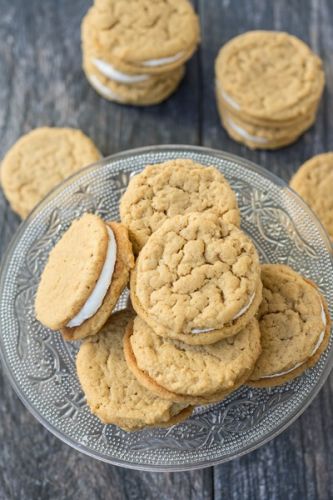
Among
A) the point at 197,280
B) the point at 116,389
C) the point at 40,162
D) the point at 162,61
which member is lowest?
the point at 116,389

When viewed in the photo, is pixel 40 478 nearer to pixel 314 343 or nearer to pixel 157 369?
pixel 157 369

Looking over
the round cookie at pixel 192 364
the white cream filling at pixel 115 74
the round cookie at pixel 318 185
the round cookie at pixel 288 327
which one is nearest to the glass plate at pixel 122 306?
the round cookie at pixel 288 327

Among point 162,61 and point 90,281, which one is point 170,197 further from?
point 162,61

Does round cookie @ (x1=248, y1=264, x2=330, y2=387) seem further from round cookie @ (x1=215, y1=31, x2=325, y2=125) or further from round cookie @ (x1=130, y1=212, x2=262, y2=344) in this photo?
round cookie @ (x1=215, y1=31, x2=325, y2=125)

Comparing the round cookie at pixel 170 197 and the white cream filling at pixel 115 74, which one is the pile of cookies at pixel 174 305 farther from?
the white cream filling at pixel 115 74

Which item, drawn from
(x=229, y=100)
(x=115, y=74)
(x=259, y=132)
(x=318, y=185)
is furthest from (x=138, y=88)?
(x=318, y=185)

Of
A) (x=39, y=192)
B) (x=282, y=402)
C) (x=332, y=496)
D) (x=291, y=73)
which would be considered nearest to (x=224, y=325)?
(x=282, y=402)
